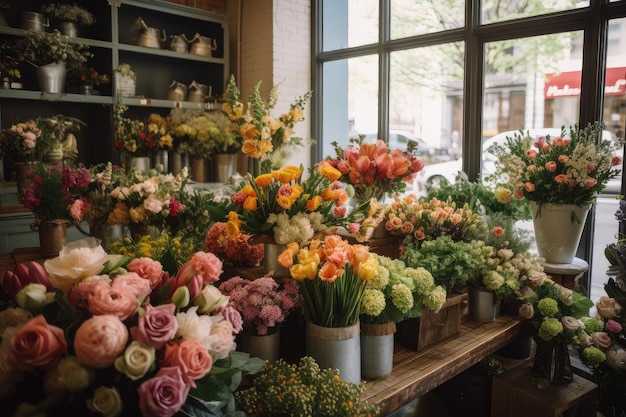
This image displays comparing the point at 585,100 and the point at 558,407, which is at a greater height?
the point at 585,100

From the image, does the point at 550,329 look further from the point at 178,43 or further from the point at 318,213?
the point at 178,43

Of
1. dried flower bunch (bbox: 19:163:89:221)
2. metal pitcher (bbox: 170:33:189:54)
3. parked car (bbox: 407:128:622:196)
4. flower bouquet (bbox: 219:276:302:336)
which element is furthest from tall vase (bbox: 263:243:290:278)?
metal pitcher (bbox: 170:33:189:54)

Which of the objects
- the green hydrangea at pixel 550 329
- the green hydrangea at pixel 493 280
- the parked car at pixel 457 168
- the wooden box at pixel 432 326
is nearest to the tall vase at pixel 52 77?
the parked car at pixel 457 168

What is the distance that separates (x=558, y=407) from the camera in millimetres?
2068

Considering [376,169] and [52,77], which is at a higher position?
[52,77]

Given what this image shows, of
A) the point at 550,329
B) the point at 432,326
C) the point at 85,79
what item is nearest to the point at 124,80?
the point at 85,79

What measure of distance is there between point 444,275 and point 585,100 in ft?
6.79

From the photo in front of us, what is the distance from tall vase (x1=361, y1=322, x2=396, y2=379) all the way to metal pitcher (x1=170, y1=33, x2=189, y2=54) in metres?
4.05

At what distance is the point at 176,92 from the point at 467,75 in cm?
270

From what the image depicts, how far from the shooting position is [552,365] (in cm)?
221

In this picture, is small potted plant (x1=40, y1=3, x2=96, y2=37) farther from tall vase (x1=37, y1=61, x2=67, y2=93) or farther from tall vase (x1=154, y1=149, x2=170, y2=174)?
tall vase (x1=154, y1=149, x2=170, y2=174)

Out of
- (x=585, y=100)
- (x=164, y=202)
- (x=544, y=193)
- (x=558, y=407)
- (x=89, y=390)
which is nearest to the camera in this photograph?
(x=89, y=390)

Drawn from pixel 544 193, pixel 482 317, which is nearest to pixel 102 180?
pixel 482 317

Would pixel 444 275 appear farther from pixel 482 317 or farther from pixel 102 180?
pixel 102 180
